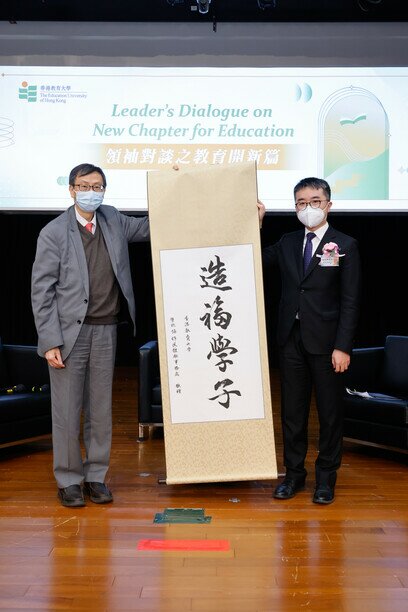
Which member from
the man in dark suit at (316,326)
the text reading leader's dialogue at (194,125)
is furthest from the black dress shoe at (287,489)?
the text reading leader's dialogue at (194,125)

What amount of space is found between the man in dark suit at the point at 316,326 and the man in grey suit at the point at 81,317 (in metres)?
0.74

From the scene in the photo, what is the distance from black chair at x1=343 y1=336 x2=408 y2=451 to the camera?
12.2 ft

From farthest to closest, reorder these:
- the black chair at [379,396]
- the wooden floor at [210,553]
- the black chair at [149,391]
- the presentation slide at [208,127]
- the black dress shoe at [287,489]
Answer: the presentation slide at [208,127], the black chair at [149,391], the black chair at [379,396], the black dress shoe at [287,489], the wooden floor at [210,553]

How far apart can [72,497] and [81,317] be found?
0.79m

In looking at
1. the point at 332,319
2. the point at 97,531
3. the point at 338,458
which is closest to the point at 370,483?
the point at 338,458

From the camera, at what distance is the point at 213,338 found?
3094mm

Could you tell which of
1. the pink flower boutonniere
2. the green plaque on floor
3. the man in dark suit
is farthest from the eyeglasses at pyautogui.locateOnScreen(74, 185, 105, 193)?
the green plaque on floor

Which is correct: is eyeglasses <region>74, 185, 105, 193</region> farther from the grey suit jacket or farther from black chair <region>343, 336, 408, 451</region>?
black chair <region>343, 336, 408, 451</region>

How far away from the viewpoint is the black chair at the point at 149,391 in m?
4.12

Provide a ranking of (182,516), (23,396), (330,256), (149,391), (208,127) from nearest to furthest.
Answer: (182,516) < (330,256) < (23,396) < (149,391) < (208,127)

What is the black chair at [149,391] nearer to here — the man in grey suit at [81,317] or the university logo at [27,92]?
the man in grey suit at [81,317]

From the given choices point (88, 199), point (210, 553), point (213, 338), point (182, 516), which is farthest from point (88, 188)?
point (210, 553)

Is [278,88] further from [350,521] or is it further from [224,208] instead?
[350,521]

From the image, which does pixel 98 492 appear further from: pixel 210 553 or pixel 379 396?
Answer: pixel 379 396
